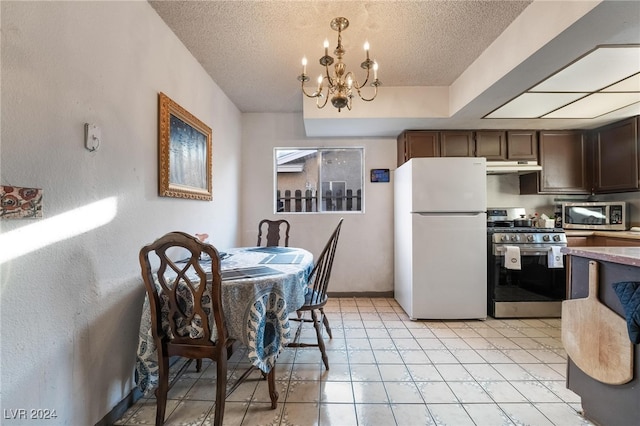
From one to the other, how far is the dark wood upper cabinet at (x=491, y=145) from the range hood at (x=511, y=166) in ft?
0.30

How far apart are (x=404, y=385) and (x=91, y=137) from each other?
226cm

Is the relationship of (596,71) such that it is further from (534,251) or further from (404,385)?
(404,385)

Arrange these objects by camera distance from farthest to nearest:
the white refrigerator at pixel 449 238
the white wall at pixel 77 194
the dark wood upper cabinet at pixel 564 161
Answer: the dark wood upper cabinet at pixel 564 161, the white refrigerator at pixel 449 238, the white wall at pixel 77 194

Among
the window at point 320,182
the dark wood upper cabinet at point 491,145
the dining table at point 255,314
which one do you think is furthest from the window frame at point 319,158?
the dining table at point 255,314

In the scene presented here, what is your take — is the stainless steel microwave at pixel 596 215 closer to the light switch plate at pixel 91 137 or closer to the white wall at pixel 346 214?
the white wall at pixel 346 214

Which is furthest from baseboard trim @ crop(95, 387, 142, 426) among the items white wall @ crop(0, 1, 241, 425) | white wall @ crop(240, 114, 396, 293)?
white wall @ crop(240, 114, 396, 293)

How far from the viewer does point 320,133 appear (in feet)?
11.6

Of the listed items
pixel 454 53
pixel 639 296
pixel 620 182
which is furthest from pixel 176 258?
pixel 620 182

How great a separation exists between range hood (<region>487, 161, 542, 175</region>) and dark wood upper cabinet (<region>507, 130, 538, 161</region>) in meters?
0.08

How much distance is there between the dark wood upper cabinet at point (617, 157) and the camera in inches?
115

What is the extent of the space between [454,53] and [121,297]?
2.98m

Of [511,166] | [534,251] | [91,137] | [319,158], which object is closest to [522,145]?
[511,166]

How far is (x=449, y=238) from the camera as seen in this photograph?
9.35 ft

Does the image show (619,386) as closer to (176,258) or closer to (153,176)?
(176,258)
